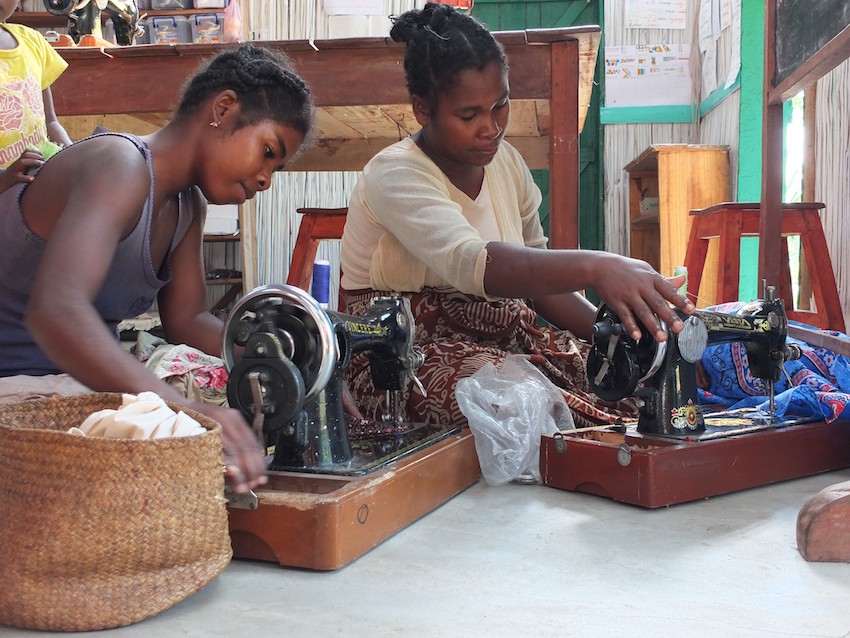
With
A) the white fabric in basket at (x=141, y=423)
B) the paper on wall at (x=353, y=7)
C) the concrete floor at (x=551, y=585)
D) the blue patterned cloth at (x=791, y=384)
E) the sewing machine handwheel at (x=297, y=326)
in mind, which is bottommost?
the concrete floor at (x=551, y=585)

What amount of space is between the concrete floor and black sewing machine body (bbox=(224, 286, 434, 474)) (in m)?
0.20

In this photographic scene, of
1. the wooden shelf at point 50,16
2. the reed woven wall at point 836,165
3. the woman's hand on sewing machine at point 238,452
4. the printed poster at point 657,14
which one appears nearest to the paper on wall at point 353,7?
the wooden shelf at point 50,16

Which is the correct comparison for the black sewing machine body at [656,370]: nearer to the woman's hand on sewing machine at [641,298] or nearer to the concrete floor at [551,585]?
the woman's hand on sewing machine at [641,298]

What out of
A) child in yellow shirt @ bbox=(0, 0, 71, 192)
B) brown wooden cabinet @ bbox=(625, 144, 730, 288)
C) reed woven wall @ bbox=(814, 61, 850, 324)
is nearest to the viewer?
child in yellow shirt @ bbox=(0, 0, 71, 192)

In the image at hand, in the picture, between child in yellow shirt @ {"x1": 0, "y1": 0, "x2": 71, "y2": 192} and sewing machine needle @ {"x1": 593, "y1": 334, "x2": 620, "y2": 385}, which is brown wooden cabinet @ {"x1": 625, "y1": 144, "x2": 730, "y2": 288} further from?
child in yellow shirt @ {"x1": 0, "y1": 0, "x2": 71, "y2": 192}

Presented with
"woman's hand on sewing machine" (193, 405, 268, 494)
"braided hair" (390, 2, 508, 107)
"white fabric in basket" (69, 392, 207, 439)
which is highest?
"braided hair" (390, 2, 508, 107)

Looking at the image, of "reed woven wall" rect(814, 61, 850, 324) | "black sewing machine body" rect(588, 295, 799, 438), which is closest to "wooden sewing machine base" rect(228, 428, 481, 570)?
"black sewing machine body" rect(588, 295, 799, 438)

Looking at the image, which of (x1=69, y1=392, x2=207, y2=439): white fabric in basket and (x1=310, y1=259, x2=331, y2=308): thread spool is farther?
(x1=310, y1=259, x2=331, y2=308): thread spool

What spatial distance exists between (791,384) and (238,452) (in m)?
1.74

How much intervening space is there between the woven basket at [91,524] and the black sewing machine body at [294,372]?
0.23m

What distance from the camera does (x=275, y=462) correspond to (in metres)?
1.48

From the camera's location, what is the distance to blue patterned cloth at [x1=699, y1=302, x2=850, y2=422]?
1.99m

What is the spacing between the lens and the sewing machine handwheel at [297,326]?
1.39m

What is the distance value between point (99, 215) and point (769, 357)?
1.48m
